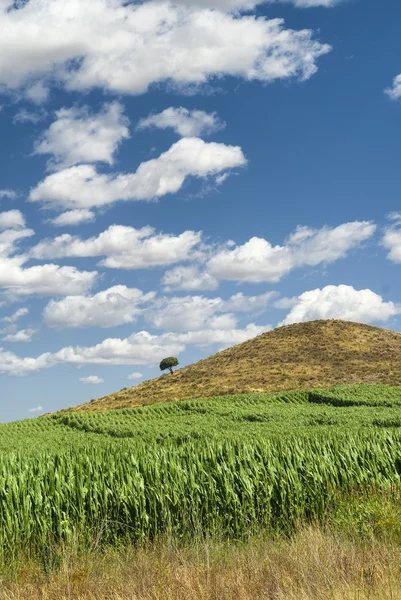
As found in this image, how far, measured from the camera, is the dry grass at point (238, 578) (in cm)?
667

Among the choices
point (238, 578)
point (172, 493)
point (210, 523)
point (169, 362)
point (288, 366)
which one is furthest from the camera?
point (169, 362)

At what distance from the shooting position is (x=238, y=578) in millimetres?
6965

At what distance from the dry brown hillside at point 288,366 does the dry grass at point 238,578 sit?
60.0 meters

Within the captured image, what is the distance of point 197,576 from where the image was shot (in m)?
7.28

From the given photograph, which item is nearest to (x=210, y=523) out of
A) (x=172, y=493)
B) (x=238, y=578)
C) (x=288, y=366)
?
(x=172, y=493)

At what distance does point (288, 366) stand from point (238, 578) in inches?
2943

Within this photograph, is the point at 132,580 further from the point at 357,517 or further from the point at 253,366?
the point at 253,366

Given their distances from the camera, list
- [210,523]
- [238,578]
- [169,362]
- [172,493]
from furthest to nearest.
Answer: [169,362]
[210,523]
[172,493]
[238,578]

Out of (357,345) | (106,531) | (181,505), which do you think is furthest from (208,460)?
(357,345)

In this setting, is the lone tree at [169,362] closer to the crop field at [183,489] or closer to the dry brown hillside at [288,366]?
the dry brown hillside at [288,366]

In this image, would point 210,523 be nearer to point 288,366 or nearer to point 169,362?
point 288,366

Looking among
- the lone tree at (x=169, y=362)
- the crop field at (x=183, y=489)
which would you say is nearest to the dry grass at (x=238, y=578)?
the crop field at (x=183, y=489)

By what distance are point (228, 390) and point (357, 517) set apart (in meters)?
61.4

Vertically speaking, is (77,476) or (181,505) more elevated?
(77,476)
